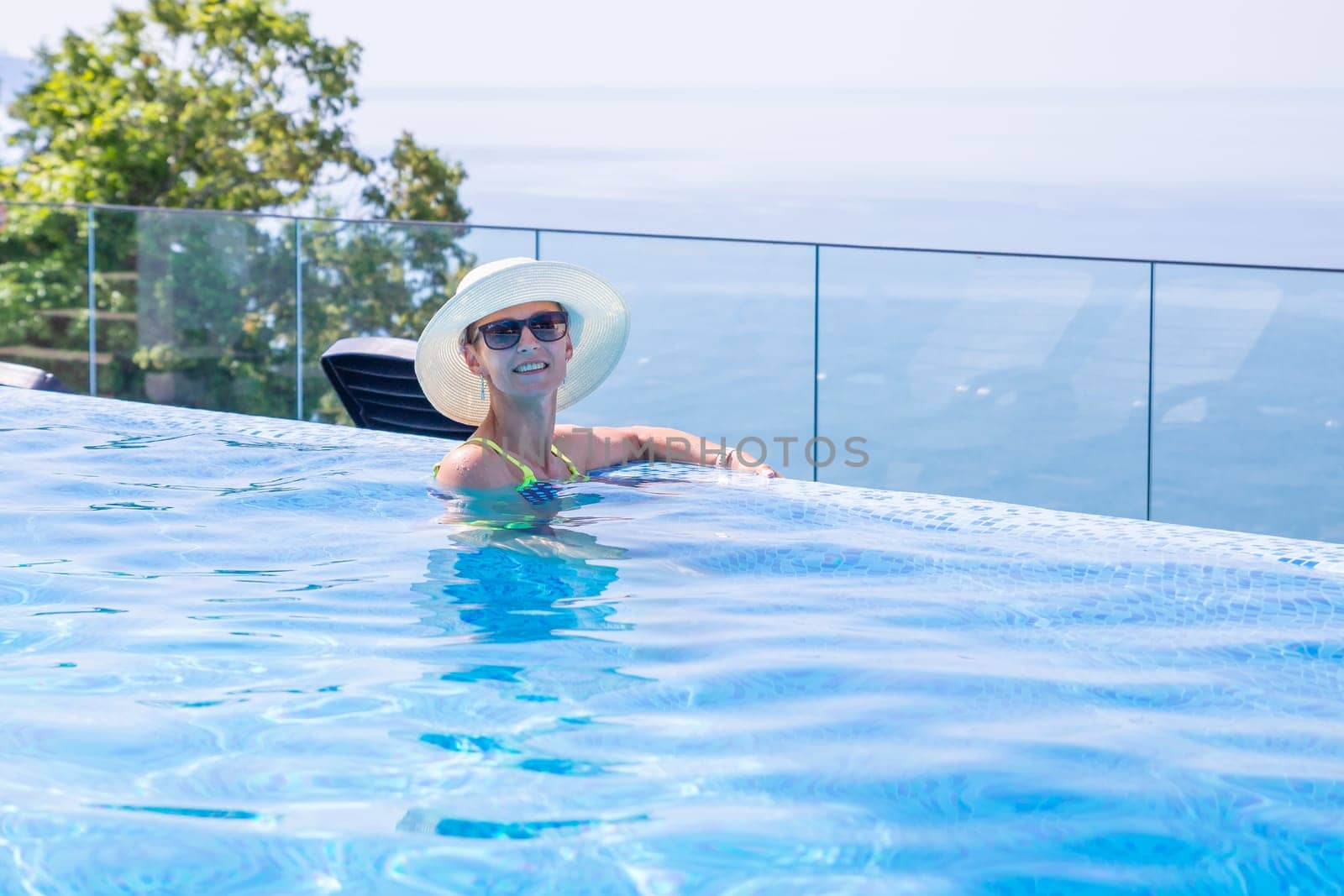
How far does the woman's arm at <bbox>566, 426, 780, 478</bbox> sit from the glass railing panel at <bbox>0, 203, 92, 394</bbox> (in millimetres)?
6708

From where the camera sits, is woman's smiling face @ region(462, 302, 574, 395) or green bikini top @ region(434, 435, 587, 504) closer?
woman's smiling face @ region(462, 302, 574, 395)

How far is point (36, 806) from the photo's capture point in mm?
2396

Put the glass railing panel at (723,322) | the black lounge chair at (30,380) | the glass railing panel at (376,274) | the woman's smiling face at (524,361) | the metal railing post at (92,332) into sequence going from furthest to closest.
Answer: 1. the metal railing post at (92,332)
2. the glass railing panel at (376,274)
3. the glass railing panel at (723,322)
4. the black lounge chair at (30,380)
5. the woman's smiling face at (524,361)

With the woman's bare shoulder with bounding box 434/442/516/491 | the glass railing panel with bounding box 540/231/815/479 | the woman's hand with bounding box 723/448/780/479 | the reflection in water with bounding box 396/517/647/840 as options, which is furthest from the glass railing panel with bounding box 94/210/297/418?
the reflection in water with bounding box 396/517/647/840

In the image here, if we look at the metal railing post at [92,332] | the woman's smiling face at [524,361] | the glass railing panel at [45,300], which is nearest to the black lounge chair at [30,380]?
the woman's smiling face at [524,361]

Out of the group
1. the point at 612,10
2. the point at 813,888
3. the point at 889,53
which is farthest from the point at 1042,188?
the point at 813,888

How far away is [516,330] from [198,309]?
6817 mm

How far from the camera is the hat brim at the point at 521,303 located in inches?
157

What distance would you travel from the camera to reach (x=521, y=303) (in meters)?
4.06

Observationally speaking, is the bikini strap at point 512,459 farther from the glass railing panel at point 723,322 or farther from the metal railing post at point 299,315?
the metal railing post at point 299,315

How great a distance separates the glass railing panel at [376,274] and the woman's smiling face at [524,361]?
4.67 meters

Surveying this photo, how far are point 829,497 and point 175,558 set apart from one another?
1693 mm

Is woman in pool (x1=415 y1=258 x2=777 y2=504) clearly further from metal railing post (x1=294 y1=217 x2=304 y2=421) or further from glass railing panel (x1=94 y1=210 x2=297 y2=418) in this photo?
glass railing panel (x1=94 y1=210 x2=297 y2=418)

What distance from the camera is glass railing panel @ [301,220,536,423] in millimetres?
9016
